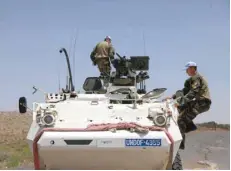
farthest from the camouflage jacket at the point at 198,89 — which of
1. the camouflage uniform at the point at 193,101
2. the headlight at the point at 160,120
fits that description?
the headlight at the point at 160,120

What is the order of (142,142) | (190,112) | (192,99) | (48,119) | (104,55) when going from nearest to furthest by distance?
(142,142)
(48,119)
(192,99)
(190,112)
(104,55)

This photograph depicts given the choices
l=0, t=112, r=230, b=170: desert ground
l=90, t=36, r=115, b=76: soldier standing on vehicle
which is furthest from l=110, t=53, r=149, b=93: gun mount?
l=0, t=112, r=230, b=170: desert ground

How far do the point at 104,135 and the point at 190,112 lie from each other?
7.98ft

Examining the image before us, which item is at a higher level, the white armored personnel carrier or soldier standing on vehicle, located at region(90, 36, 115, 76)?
soldier standing on vehicle, located at region(90, 36, 115, 76)

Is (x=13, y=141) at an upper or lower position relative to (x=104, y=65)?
lower

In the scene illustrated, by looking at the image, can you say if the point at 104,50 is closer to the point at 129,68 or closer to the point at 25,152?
the point at 129,68

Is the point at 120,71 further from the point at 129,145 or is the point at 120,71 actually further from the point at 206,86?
the point at 129,145

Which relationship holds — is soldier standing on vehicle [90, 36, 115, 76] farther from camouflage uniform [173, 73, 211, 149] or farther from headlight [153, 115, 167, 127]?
headlight [153, 115, 167, 127]

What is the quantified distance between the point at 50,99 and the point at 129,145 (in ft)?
7.56

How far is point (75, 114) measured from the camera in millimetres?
9984

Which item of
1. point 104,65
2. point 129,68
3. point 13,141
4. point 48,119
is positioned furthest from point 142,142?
point 13,141

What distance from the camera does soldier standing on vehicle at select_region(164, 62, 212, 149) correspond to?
10.7 meters

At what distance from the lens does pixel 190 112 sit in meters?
10.8

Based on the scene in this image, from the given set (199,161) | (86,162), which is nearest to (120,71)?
(86,162)
